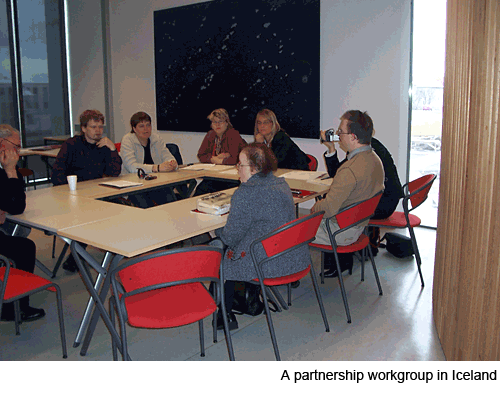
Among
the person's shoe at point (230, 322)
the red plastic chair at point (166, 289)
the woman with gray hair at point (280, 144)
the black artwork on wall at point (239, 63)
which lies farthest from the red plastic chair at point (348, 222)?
the black artwork on wall at point (239, 63)

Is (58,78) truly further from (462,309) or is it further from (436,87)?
(462,309)

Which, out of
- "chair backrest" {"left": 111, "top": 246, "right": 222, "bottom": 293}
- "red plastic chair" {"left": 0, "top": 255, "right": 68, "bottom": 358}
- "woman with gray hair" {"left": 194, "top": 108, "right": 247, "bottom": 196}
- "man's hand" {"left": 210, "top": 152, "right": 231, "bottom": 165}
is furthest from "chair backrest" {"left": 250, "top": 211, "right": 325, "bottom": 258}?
"man's hand" {"left": 210, "top": 152, "right": 231, "bottom": 165}

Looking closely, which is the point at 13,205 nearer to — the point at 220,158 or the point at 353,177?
the point at 353,177

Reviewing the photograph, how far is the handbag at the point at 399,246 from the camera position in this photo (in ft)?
14.0

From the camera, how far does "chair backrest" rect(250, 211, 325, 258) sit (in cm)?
249

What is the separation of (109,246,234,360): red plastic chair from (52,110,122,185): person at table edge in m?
1.94

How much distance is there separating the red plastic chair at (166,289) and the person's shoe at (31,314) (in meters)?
0.96

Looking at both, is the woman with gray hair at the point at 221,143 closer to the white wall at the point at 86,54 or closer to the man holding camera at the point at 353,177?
the man holding camera at the point at 353,177

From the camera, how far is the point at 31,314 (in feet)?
10.5

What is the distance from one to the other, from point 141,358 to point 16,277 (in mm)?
827

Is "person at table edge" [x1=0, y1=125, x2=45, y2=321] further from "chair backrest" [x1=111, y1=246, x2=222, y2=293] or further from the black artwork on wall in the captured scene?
the black artwork on wall

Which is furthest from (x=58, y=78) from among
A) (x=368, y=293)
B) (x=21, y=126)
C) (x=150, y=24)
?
(x=368, y=293)

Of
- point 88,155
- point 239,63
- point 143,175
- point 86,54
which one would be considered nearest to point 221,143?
point 143,175

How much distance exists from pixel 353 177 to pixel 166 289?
59.1 inches
